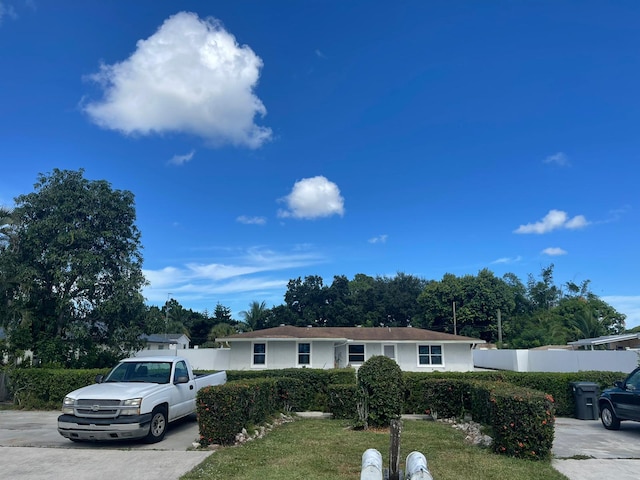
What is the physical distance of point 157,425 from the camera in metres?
9.02

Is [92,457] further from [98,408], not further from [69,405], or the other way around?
[69,405]

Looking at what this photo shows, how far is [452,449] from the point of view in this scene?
812cm

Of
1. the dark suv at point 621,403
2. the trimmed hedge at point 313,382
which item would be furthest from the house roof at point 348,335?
the dark suv at point 621,403

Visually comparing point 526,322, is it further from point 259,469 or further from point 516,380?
point 259,469

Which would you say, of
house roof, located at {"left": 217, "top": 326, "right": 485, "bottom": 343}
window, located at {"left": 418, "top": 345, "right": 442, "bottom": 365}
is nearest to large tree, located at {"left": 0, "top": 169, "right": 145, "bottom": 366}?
house roof, located at {"left": 217, "top": 326, "right": 485, "bottom": 343}

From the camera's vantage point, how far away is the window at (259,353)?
2452cm

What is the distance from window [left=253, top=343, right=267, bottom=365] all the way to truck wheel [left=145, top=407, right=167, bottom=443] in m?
15.4

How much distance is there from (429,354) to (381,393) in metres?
16.7

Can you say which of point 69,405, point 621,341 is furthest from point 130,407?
point 621,341

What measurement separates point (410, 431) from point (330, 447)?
256cm

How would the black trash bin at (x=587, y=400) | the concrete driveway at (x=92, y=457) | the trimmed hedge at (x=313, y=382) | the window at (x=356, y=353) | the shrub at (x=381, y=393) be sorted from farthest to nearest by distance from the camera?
1. the window at (x=356, y=353)
2. the trimmed hedge at (x=313, y=382)
3. the black trash bin at (x=587, y=400)
4. the shrub at (x=381, y=393)
5. the concrete driveway at (x=92, y=457)

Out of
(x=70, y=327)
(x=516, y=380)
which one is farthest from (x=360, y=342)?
(x=70, y=327)

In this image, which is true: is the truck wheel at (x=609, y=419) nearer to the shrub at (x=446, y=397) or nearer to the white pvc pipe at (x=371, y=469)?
the shrub at (x=446, y=397)

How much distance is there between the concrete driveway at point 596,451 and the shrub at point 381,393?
3.26 meters
